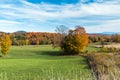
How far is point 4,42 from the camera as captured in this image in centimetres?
6100

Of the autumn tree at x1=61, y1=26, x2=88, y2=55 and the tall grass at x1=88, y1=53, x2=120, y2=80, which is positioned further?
the autumn tree at x1=61, y1=26, x2=88, y2=55

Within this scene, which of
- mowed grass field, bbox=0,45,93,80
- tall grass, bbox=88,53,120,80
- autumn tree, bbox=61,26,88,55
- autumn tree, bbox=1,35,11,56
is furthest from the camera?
autumn tree, bbox=61,26,88,55

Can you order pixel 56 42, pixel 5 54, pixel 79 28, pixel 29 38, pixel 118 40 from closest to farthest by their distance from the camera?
pixel 5 54 → pixel 79 28 → pixel 56 42 → pixel 118 40 → pixel 29 38

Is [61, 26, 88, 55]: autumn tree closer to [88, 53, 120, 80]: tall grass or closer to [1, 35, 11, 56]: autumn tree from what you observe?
[1, 35, 11, 56]: autumn tree

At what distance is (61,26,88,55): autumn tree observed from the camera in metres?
62.8

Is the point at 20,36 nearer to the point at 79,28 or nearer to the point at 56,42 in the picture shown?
the point at 56,42

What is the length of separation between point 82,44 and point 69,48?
3.58 metres

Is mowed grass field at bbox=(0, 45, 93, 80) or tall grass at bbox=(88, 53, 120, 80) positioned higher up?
tall grass at bbox=(88, 53, 120, 80)

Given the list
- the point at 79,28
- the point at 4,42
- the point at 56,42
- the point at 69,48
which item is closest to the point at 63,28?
the point at 56,42

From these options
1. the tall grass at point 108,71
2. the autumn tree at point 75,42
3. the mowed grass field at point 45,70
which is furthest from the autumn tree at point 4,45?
the tall grass at point 108,71

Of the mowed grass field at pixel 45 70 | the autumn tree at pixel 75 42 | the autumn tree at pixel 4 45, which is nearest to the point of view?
the mowed grass field at pixel 45 70

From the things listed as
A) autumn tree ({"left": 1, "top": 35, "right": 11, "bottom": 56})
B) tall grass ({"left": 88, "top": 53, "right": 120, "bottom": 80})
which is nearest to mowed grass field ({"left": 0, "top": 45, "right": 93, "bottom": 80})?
tall grass ({"left": 88, "top": 53, "right": 120, "bottom": 80})

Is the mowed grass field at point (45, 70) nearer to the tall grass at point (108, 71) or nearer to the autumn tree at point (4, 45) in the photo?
the tall grass at point (108, 71)

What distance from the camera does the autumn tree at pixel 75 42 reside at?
62812 mm
